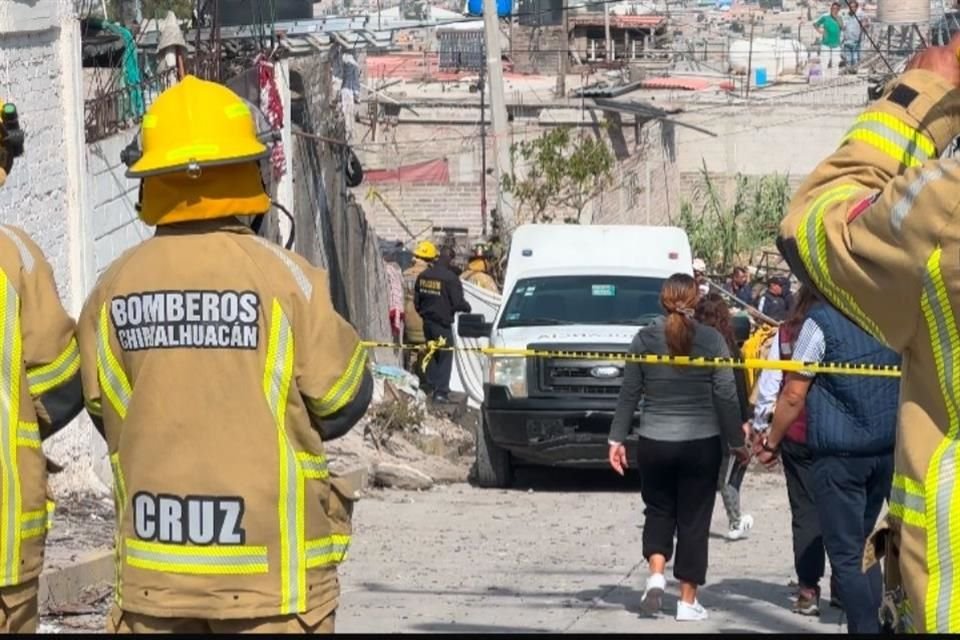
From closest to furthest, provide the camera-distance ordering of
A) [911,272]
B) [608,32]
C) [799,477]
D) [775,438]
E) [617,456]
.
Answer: [911,272] < [775,438] < [799,477] < [617,456] < [608,32]

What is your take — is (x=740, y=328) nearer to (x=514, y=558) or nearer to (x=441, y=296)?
(x=514, y=558)

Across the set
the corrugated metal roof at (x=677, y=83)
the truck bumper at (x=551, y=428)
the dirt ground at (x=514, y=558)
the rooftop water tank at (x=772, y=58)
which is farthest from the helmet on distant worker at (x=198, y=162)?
the rooftop water tank at (x=772, y=58)

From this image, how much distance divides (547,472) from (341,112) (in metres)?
7.82

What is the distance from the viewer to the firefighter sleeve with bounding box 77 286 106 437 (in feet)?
15.0

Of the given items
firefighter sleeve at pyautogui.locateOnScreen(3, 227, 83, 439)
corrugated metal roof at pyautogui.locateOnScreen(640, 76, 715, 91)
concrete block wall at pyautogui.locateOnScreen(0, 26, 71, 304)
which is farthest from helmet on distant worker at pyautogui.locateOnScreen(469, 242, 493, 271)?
firefighter sleeve at pyautogui.locateOnScreen(3, 227, 83, 439)

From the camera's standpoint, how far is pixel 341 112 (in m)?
22.3

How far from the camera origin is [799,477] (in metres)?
8.74

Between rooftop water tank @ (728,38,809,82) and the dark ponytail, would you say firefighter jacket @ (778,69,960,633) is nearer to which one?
the dark ponytail

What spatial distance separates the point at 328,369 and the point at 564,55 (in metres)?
45.5

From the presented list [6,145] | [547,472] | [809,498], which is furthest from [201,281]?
[547,472]

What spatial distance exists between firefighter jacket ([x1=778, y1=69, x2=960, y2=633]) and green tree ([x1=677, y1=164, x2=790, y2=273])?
98.0ft

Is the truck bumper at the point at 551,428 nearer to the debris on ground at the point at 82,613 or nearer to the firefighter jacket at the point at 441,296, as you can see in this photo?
the debris on ground at the point at 82,613

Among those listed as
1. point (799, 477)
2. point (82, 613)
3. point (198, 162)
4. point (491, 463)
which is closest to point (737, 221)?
point (491, 463)

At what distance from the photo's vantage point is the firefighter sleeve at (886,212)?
300cm
